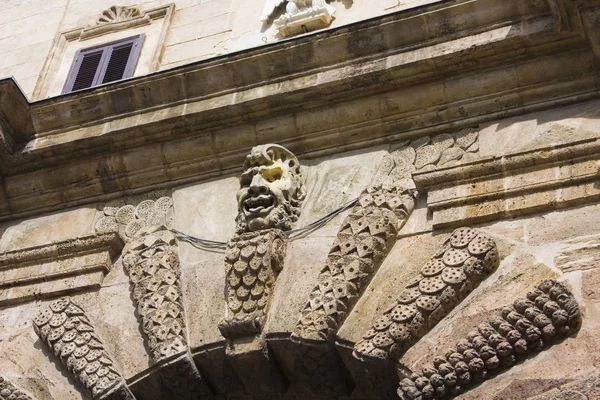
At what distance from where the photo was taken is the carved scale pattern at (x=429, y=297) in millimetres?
5430

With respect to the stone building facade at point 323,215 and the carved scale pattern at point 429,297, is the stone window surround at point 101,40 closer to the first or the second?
the stone building facade at point 323,215

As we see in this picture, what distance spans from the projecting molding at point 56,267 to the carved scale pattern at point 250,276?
98 cm

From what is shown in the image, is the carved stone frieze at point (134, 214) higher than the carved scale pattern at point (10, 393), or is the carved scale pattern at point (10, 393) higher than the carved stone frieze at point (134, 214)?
the carved stone frieze at point (134, 214)

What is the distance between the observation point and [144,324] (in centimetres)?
630

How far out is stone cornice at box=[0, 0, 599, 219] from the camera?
6.62 m

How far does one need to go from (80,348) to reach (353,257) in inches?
68.5

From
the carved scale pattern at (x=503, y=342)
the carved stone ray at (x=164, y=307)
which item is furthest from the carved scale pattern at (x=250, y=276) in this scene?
the carved scale pattern at (x=503, y=342)

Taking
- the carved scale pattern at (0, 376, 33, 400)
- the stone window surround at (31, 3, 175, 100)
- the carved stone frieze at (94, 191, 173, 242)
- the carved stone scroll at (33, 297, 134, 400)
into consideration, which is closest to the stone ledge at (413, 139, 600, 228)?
the carved stone frieze at (94, 191, 173, 242)

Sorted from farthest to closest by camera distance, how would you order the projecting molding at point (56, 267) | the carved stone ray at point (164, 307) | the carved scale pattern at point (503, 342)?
the projecting molding at point (56, 267), the carved stone ray at point (164, 307), the carved scale pattern at point (503, 342)

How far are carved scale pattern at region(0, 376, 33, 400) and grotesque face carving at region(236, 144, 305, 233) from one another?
1609mm

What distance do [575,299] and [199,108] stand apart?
3.14m

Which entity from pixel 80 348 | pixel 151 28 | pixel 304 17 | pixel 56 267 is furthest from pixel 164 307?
pixel 151 28

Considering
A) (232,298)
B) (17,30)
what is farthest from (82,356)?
(17,30)

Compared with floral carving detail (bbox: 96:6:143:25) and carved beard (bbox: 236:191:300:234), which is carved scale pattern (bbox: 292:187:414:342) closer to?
carved beard (bbox: 236:191:300:234)
